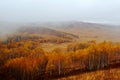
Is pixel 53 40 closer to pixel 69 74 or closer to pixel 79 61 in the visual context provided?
pixel 79 61

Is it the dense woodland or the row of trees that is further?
the row of trees

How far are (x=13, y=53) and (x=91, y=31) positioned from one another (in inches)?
4416

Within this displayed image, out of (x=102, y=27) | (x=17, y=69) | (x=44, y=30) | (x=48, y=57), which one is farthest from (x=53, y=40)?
(x=102, y=27)

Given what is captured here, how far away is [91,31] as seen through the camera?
177250 millimetres

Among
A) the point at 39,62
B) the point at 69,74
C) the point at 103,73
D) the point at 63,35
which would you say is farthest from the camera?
the point at 63,35

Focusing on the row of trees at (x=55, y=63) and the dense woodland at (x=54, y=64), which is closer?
the dense woodland at (x=54, y=64)

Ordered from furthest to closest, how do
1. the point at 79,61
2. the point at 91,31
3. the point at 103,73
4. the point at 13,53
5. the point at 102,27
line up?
1. the point at 102,27
2. the point at 91,31
3. the point at 13,53
4. the point at 79,61
5. the point at 103,73

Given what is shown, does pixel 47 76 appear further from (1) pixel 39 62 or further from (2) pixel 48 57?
(2) pixel 48 57

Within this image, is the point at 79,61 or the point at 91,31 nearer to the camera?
the point at 79,61

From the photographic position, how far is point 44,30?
154 m

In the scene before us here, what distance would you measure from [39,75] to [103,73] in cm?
1451

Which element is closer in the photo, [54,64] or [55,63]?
[54,64]

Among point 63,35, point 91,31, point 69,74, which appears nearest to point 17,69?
point 69,74

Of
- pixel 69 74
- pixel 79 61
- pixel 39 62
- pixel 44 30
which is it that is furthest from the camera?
pixel 44 30
